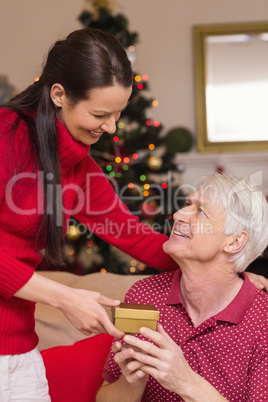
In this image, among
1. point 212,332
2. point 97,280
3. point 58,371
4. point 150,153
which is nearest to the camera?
point 212,332

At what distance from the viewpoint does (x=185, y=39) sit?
5133 mm

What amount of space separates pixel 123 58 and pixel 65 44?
147 millimetres

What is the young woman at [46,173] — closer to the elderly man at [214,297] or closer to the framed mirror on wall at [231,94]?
the elderly man at [214,297]

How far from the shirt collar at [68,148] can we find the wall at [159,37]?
12.0ft

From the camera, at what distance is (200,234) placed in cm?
159

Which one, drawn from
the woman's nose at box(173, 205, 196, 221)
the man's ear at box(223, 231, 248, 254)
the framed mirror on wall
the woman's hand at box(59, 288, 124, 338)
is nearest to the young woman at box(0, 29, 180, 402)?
the woman's hand at box(59, 288, 124, 338)

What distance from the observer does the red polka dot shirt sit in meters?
1.47

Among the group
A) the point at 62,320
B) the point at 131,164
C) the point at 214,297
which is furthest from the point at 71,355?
the point at 131,164

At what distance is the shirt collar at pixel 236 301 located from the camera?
1.52 m

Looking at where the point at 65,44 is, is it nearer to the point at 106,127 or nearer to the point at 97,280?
the point at 106,127

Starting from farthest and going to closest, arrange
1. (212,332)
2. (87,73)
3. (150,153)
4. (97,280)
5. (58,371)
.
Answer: (150,153) → (97,280) → (58,371) → (212,332) → (87,73)

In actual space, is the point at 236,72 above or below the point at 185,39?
below

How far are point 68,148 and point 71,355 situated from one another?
842mm

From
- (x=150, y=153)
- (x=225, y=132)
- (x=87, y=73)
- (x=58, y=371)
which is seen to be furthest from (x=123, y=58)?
(x=225, y=132)
